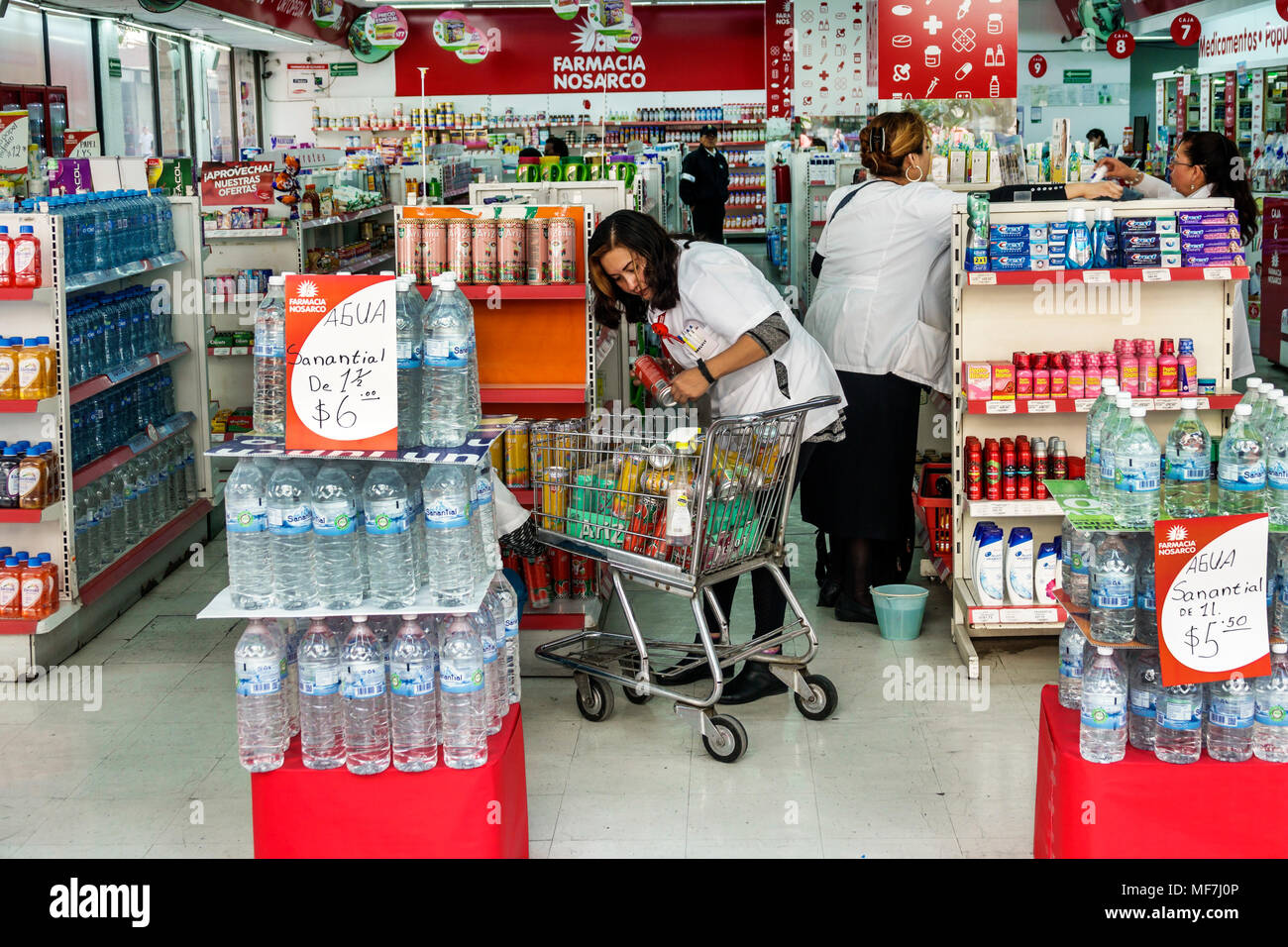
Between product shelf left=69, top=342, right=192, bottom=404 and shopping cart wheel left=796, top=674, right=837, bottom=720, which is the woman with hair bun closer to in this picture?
shopping cart wheel left=796, top=674, right=837, bottom=720

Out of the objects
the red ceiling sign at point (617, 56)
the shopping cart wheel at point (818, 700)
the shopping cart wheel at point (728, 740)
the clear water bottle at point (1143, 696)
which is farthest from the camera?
the red ceiling sign at point (617, 56)

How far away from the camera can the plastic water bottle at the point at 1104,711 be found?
109 inches

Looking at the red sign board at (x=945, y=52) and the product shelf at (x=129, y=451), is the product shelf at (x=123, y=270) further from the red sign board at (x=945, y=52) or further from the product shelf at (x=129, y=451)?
the red sign board at (x=945, y=52)

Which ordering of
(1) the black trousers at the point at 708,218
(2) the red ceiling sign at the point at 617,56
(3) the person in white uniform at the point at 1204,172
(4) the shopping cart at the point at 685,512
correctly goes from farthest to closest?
(2) the red ceiling sign at the point at 617,56 < (1) the black trousers at the point at 708,218 < (3) the person in white uniform at the point at 1204,172 < (4) the shopping cart at the point at 685,512

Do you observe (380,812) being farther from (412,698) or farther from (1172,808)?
(1172,808)

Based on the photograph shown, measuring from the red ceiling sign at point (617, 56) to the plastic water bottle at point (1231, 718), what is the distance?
20955 mm

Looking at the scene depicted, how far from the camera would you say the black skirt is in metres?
5.18

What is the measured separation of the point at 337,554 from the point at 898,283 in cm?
279

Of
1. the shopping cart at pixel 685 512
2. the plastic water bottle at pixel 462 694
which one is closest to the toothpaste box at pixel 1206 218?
the shopping cart at pixel 685 512

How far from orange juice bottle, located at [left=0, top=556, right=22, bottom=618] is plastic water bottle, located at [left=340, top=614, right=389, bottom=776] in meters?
2.43

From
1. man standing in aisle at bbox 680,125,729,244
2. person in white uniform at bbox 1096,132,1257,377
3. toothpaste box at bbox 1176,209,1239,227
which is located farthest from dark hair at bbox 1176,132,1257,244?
man standing in aisle at bbox 680,125,729,244

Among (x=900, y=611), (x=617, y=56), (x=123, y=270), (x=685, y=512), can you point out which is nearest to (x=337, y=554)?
(x=685, y=512)

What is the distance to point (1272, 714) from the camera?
110 inches

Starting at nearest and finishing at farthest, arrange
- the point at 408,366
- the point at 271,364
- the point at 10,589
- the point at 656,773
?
the point at 408,366, the point at 271,364, the point at 656,773, the point at 10,589
